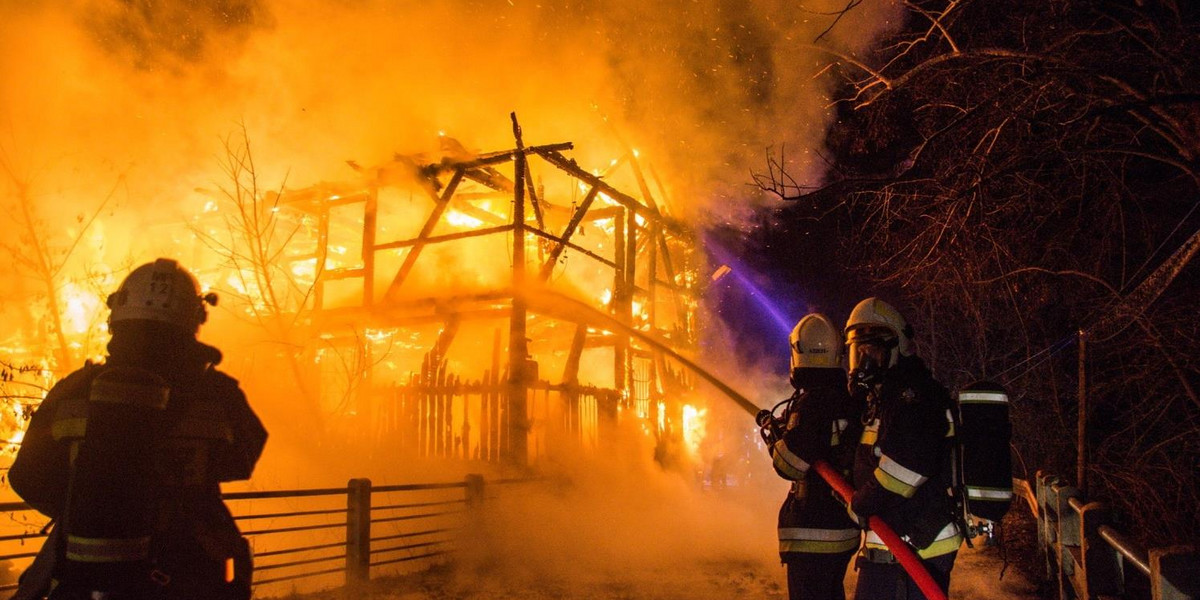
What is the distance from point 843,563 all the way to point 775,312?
2234 centimetres

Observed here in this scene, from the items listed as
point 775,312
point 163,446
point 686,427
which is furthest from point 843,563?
point 775,312

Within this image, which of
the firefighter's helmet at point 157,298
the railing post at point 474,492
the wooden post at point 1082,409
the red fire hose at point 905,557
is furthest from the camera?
the railing post at point 474,492

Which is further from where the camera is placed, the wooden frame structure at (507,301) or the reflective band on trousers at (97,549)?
the wooden frame structure at (507,301)

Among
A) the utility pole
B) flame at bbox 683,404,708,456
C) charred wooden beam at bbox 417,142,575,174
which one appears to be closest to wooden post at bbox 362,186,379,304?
charred wooden beam at bbox 417,142,575,174

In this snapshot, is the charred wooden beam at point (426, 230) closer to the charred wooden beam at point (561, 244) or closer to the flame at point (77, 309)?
the charred wooden beam at point (561, 244)

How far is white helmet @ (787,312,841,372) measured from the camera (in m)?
3.92

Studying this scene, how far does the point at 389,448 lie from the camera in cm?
1053

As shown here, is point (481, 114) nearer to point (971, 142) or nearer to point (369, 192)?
point (369, 192)

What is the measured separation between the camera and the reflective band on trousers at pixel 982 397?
3.16 meters

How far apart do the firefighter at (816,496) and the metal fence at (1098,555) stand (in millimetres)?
1263

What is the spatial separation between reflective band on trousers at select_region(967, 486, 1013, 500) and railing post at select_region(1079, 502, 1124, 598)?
1.15m

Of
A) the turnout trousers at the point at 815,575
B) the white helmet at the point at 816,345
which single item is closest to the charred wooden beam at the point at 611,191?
the white helmet at the point at 816,345

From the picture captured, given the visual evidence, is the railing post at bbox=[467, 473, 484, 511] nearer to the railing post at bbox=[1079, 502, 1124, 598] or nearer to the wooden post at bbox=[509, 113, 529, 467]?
the wooden post at bbox=[509, 113, 529, 467]

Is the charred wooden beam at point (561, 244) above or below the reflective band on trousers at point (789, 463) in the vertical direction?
above
